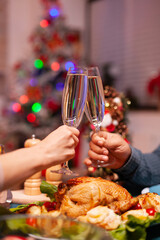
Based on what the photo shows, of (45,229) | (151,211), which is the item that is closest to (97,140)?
(151,211)

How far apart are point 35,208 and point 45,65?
340 centimetres

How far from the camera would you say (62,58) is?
4.11m

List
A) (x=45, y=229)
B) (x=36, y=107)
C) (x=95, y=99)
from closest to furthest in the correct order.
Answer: (x=45, y=229) → (x=95, y=99) → (x=36, y=107)

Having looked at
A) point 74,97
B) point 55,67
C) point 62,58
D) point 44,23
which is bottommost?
point 74,97

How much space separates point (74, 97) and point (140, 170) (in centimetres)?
52

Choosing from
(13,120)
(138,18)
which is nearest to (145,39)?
(138,18)

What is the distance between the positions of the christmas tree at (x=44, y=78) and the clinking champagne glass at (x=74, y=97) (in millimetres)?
2819

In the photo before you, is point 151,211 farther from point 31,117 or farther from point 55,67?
point 55,67

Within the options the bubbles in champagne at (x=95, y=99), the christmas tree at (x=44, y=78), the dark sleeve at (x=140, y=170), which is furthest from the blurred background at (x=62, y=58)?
the bubbles in champagne at (x=95, y=99)

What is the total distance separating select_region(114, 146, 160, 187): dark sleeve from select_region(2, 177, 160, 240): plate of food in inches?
14.4

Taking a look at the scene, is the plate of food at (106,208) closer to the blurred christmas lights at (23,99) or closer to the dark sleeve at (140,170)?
the dark sleeve at (140,170)

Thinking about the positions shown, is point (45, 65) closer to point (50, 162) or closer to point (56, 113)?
point (56, 113)

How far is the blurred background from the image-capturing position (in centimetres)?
390

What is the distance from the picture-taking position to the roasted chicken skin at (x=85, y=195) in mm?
792
